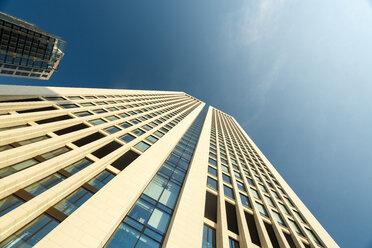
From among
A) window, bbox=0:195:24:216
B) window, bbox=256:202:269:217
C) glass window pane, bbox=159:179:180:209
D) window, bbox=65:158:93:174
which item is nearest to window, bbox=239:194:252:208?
window, bbox=256:202:269:217

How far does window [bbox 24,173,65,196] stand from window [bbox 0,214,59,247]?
5.17ft

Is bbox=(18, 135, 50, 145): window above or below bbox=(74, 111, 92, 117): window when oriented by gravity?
below

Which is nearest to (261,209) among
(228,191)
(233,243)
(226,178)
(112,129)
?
(228,191)

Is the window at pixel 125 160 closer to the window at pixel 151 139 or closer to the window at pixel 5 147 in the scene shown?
the window at pixel 151 139

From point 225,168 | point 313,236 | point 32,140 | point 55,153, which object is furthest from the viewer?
point 225,168

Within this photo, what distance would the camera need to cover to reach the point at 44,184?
9.98 m

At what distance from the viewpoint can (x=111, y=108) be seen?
90.7ft

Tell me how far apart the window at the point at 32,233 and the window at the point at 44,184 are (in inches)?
62.0

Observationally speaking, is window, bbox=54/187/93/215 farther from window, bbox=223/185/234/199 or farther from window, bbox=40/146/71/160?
window, bbox=223/185/234/199

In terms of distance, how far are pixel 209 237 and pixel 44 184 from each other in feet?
37.2

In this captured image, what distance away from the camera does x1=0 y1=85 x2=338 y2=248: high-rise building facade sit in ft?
27.0

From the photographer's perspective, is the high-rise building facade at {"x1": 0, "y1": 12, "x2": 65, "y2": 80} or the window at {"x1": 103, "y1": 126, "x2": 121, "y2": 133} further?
the high-rise building facade at {"x1": 0, "y1": 12, "x2": 65, "y2": 80}

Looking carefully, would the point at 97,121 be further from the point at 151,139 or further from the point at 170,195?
the point at 170,195

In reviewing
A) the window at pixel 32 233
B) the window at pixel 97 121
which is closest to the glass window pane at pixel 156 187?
the window at pixel 32 233
